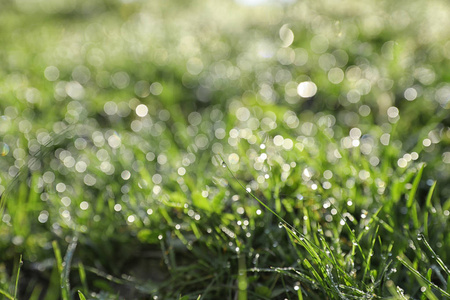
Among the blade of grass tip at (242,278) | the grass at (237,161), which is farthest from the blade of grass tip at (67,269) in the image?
the blade of grass tip at (242,278)

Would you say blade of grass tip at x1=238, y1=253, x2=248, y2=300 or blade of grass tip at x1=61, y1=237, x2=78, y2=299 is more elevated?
blade of grass tip at x1=238, y1=253, x2=248, y2=300

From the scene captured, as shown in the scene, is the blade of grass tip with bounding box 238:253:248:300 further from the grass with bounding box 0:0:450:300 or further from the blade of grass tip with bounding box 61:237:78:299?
the blade of grass tip with bounding box 61:237:78:299

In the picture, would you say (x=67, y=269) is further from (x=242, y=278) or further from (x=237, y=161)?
(x=237, y=161)

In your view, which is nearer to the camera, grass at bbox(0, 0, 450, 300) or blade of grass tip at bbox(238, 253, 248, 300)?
blade of grass tip at bbox(238, 253, 248, 300)

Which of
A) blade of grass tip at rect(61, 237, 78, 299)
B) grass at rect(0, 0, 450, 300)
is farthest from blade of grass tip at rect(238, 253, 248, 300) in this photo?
blade of grass tip at rect(61, 237, 78, 299)

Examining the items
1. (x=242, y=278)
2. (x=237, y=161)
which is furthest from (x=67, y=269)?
(x=237, y=161)

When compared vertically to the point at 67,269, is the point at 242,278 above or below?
above

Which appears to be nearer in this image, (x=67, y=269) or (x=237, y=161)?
(x=67, y=269)

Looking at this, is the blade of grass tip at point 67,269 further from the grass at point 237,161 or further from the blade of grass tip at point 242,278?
the blade of grass tip at point 242,278

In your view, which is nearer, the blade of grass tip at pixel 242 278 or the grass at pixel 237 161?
the blade of grass tip at pixel 242 278
